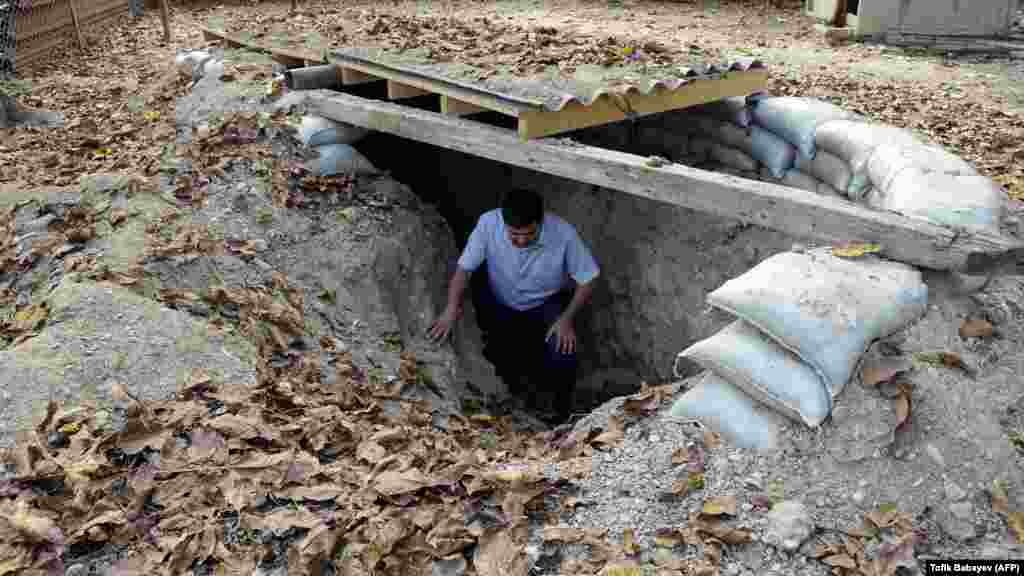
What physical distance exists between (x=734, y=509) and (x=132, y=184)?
3725 mm

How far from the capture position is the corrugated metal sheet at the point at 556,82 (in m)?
4.19

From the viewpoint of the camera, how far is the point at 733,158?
16.8ft

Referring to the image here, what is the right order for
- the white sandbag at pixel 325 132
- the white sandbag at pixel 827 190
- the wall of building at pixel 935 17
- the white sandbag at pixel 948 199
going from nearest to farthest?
the white sandbag at pixel 948 199 < the white sandbag at pixel 827 190 < the white sandbag at pixel 325 132 < the wall of building at pixel 935 17

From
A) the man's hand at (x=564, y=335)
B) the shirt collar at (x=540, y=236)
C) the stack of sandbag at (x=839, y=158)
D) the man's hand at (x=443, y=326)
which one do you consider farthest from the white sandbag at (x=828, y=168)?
the man's hand at (x=443, y=326)

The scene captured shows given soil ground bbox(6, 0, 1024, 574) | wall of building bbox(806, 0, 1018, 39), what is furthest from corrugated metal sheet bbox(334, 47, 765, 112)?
wall of building bbox(806, 0, 1018, 39)

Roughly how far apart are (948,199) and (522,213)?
2188mm

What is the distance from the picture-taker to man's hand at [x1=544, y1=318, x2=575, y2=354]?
4839 millimetres

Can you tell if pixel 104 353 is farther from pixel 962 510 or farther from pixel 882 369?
pixel 962 510

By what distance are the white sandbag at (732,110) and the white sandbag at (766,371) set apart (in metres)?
2.58

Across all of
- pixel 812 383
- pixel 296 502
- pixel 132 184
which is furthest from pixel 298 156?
pixel 812 383

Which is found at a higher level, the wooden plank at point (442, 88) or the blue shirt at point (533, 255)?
the wooden plank at point (442, 88)

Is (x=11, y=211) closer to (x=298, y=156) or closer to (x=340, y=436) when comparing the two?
(x=298, y=156)

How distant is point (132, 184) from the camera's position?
174 inches

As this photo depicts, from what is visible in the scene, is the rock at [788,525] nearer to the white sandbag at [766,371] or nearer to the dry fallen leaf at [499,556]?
the white sandbag at [766,371]
